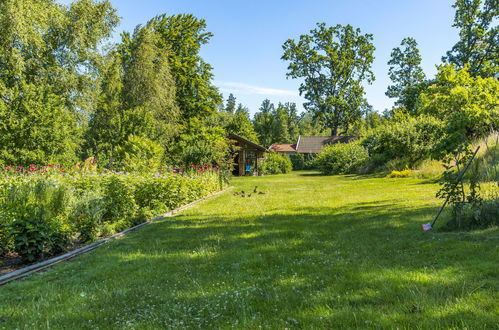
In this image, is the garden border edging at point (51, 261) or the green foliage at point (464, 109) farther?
the green foliage at point (464, 109)

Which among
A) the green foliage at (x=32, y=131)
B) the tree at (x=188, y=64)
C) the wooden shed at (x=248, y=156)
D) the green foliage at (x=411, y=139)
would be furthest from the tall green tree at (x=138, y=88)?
the green foliage at (x=411, y=139)

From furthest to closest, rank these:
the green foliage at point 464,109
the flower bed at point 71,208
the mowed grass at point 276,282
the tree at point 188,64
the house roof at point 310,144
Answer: the house roof at point 310,144, the tree at point 188,64, the green foliage at point 464,109, the flower bed at point 71,208, the mowed grass at point 276,282

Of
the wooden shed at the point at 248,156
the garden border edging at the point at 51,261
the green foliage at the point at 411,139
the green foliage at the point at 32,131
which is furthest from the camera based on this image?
the wooden shed at the point at 248,156

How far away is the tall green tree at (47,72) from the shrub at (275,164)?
21.6m

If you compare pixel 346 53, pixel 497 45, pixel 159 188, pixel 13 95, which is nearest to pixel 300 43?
pixel 346 53

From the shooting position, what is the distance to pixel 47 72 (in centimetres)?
1991

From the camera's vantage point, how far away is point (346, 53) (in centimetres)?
4469

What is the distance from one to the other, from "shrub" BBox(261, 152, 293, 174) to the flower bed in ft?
92.7

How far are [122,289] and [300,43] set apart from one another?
46.8 meters

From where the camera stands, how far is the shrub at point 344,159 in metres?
31.2

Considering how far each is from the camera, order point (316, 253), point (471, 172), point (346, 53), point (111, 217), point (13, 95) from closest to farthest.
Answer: point (316, 253)
point (471, 172)
point (111, 217)
point (13, 95)
point (346, 53)

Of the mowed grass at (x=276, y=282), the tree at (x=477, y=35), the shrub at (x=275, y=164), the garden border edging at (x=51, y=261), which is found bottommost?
the garden border edging at (x=51, y=261)

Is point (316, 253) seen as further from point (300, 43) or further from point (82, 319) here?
point (300, 43)

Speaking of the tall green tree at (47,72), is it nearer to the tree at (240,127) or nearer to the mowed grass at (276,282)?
the mowed grass at (276,282)
